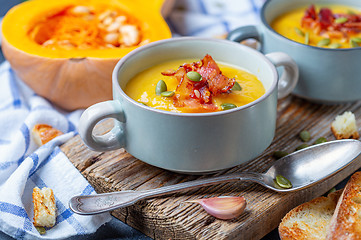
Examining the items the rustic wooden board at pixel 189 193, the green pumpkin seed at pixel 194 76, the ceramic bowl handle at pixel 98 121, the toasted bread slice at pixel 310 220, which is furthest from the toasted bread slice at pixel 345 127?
the ceramic bowl handle at pixel 98 121

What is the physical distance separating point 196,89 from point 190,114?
0.15 m

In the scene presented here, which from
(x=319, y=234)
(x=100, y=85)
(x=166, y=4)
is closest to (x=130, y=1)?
(x=166, y=4)

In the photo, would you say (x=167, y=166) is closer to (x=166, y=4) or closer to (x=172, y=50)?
(x=172, y=50)

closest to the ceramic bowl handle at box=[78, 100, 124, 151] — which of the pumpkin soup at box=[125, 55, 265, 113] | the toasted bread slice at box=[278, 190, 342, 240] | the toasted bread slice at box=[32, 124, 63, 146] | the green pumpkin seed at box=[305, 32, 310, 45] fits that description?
the pumpkin soup at box=[125, 55, 265, 113]

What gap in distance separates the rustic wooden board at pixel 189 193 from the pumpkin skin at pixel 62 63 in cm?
28

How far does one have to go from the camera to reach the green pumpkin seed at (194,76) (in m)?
1.68

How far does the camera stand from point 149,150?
1.67 meters

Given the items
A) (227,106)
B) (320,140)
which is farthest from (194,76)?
(320,140)

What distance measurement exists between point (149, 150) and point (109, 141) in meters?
0.15

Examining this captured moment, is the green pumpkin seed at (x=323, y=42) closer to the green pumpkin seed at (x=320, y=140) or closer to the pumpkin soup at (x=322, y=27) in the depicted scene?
the pumpkin soup at (x=322, y=27)

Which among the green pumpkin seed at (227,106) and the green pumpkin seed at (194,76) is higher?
the green pumpkin seed at (194,76)

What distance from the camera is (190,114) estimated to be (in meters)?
1.54

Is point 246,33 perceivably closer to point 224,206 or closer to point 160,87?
point 160,87

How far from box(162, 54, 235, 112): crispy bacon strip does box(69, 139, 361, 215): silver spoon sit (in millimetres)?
242
